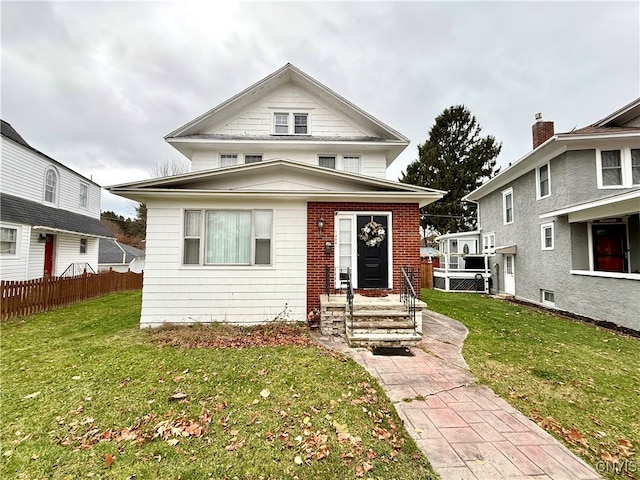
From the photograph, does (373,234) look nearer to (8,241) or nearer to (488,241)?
(488,241)

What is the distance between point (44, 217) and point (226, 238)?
13.0m

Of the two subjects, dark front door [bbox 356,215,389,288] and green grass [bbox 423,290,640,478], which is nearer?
green grass [bbox 423,290,640,478]

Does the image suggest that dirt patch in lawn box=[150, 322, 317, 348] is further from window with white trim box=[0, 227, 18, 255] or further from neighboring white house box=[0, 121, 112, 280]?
neighboring white house box=[0, 121, 112, 280]

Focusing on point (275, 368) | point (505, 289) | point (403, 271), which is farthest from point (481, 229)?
point (275, 368)

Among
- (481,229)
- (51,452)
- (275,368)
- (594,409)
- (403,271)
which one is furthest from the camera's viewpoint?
(481,229)

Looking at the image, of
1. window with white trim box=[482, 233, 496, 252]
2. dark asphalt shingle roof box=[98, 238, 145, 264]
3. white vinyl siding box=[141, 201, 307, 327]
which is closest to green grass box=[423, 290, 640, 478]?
white vinyl siding box=[141, 201, 307, 327]

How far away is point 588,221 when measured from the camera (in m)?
9.38

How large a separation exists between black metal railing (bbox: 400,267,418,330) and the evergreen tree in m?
22.1

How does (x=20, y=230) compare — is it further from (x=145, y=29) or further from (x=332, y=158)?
(x=332, y=158)

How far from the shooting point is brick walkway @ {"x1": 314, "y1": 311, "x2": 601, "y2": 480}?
251 cm

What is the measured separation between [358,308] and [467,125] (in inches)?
1168

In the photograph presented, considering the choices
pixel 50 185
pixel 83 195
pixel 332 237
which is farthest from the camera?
pixel 83 195

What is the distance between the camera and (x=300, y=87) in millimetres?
11281

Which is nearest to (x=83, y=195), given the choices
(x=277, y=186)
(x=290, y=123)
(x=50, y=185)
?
(x=50, y=185)
